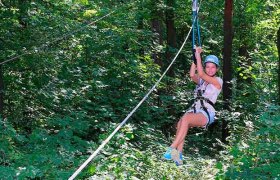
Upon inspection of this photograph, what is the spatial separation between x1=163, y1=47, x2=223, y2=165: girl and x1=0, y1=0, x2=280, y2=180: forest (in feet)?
2.77

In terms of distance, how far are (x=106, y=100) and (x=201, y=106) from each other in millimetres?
5654

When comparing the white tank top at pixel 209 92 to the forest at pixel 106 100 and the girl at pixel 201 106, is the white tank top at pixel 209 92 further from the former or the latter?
the forest at pixel 106 100

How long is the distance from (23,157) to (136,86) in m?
6.10

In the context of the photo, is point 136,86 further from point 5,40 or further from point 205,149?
point 5,40

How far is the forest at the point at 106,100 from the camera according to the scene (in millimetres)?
6426

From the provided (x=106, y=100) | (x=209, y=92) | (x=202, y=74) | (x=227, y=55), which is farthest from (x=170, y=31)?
(x=202, y=74)

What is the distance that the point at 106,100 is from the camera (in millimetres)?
11133

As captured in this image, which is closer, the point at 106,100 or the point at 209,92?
the point at 209,92

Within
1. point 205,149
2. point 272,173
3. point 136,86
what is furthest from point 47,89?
point 272,173

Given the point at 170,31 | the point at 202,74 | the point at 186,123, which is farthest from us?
the point at 170,31

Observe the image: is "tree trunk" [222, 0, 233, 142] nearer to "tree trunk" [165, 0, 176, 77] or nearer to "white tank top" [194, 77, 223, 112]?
"tree trunk" [165, 0, 176, 77]

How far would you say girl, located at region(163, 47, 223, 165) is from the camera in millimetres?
5535

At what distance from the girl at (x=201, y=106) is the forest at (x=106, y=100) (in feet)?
2.77

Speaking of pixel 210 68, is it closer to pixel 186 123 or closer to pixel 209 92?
pixel 209 92
